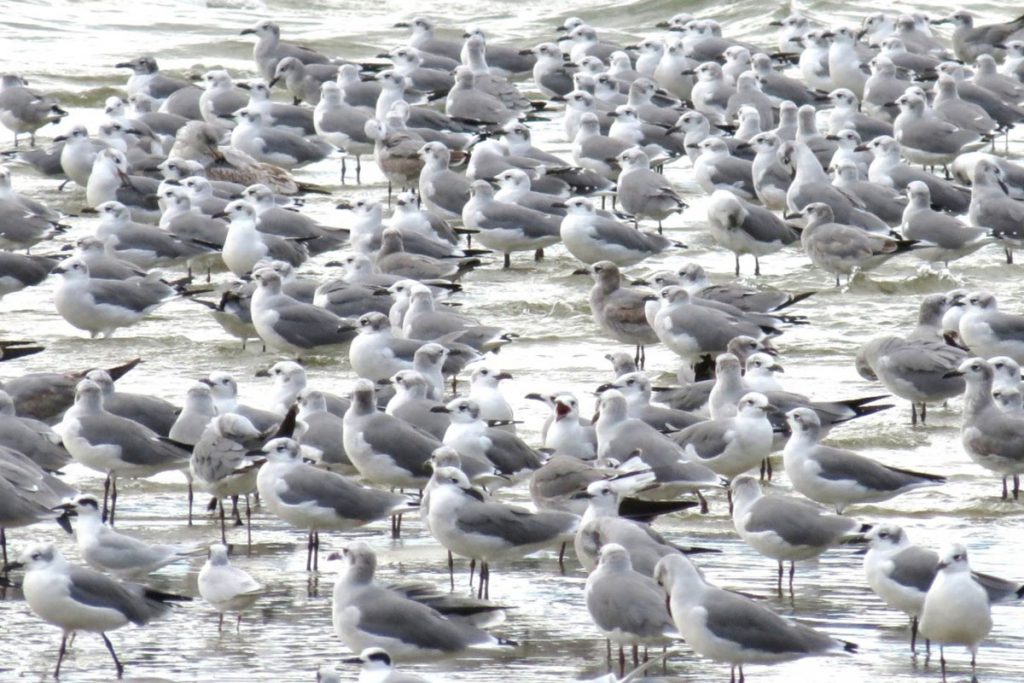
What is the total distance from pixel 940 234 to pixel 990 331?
297 cm

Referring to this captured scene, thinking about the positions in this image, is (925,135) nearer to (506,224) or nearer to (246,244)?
(506,224)

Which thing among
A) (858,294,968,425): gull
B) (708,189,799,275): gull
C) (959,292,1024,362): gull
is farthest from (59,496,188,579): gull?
(708,189,799,275): gull

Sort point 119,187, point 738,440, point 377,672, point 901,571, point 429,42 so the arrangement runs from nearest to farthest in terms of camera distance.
→ point 377,672, point 901,571, point 738,440, point 119,187, point 429,42

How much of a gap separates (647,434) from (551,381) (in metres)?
2.83

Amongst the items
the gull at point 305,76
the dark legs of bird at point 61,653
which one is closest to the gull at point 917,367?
the dark legs of bird at point 61,653

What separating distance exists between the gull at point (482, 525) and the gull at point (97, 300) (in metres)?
5.50

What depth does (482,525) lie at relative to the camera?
359 inches

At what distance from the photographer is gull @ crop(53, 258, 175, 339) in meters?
14.1

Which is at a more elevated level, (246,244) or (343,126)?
(343,126)

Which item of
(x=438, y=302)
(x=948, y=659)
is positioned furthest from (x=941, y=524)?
(x=438, y=302)

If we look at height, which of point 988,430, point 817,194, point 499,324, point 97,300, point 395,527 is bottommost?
point 499,324

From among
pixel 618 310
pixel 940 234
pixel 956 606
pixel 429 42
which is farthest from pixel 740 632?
pixel 429 42

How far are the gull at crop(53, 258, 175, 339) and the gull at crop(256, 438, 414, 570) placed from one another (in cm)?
473

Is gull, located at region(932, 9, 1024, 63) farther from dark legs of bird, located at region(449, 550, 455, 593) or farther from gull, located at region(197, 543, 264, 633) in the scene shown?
gull, located at region(197, 543, 264, 633)
